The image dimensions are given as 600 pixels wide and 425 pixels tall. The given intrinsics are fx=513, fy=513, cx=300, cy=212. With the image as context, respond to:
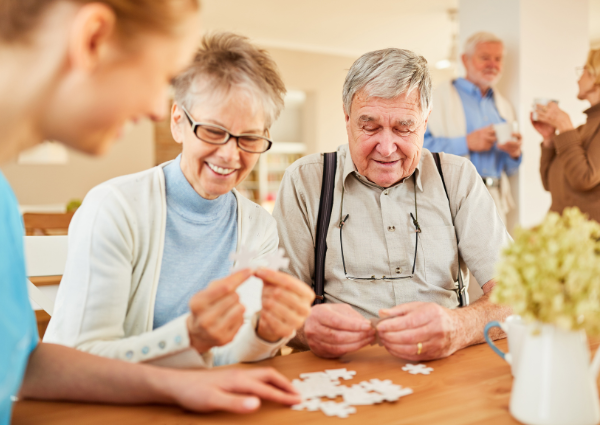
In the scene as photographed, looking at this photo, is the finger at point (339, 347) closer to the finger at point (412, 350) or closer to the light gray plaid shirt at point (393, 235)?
the finger at point (412, 350)

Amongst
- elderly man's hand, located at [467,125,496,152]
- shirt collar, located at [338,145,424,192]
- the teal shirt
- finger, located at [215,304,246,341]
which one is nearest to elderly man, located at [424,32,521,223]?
elderly man's hand, located at [467,125,496,152]

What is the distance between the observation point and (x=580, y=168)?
2.95 m

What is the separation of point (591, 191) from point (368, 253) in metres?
2.02

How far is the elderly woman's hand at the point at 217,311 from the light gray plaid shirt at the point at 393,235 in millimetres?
720

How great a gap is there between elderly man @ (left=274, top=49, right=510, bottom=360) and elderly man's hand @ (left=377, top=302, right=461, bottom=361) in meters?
0.40

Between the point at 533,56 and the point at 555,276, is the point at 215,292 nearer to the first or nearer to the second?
the point at 555,276

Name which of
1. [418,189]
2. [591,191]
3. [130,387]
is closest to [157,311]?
[130,387]

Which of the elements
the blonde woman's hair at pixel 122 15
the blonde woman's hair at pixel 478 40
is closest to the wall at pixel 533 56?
the blonde woman's hair at pixel 478 40

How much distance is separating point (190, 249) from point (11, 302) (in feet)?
1.64

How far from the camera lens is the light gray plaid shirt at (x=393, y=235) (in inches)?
65.6

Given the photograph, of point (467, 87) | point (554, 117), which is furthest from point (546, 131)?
point (467, 87)

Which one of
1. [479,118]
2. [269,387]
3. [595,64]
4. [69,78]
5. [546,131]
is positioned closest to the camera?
[69,78]

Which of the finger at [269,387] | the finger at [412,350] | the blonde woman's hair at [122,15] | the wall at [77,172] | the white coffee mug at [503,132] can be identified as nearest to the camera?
the blonde woman's hair at [122,15]

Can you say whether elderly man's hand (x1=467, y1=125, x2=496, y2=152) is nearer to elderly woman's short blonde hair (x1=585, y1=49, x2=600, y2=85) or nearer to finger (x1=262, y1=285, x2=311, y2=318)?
elderly woman's short blonde hair (x1=585, y1=49, x2=600, y2=85)
